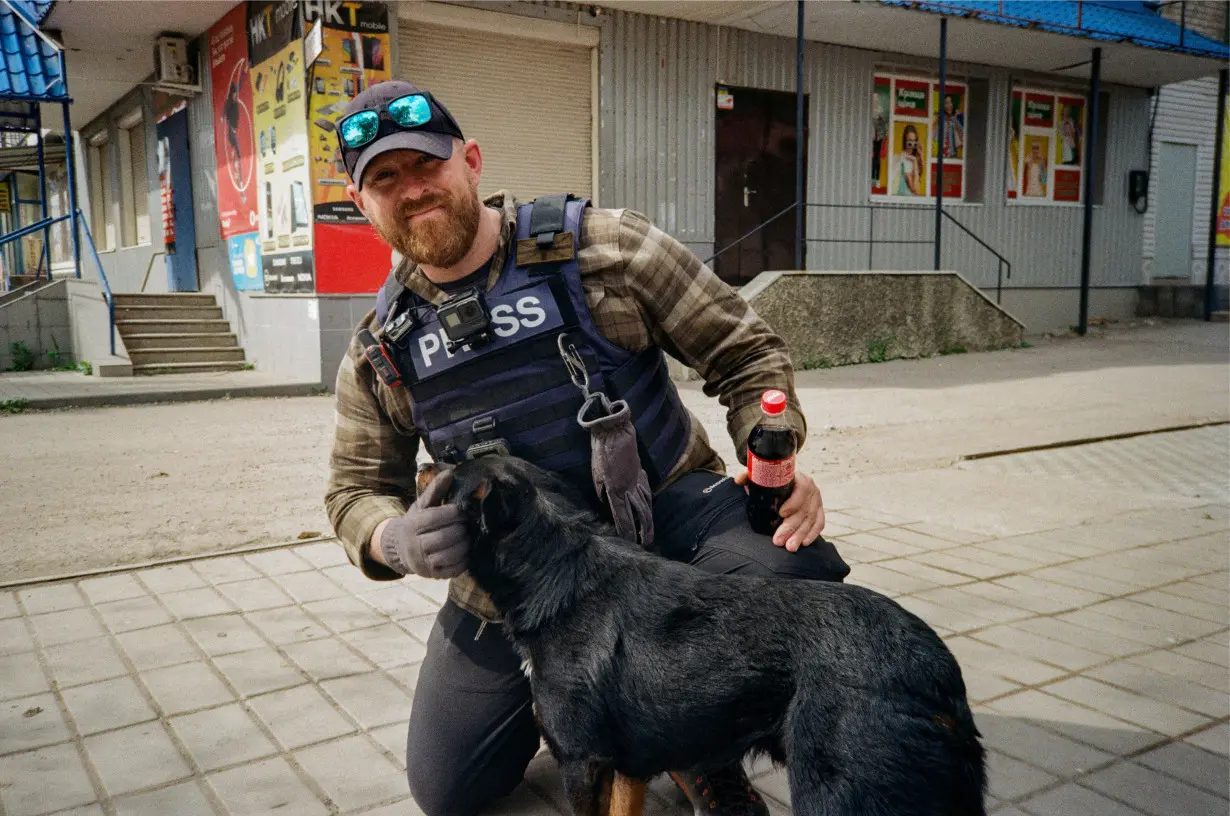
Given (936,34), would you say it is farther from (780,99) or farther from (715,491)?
(715,491)

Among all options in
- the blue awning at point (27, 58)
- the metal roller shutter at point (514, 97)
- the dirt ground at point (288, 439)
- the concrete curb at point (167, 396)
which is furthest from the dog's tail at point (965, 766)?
the blue awning at point (27, 58)

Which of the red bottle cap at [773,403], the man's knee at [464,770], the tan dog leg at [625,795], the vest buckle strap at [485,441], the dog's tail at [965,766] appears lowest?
the man's knee at [464,770]

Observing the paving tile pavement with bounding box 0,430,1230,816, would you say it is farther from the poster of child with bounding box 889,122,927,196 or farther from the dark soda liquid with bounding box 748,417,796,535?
the poster of child with bounding box 889,122,927,196

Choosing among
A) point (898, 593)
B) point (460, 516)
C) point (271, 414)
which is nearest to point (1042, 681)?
point (898, 593)

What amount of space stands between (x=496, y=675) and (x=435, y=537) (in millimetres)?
862

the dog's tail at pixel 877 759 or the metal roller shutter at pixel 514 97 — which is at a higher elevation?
the metal roller shutter at pixel 514 97

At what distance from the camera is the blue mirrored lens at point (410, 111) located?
249 cm

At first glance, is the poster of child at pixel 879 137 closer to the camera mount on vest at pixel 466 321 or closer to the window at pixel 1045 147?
the window at pixel 1045 147

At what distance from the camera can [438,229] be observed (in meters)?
2.54

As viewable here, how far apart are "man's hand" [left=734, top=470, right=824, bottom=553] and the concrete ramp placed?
8752 mm

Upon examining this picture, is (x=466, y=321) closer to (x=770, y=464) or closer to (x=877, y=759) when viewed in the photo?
(x=770, y=464)

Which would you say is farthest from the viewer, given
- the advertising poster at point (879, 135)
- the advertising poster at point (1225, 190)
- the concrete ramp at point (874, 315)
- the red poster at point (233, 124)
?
the advertising poster at point (1225, 190)

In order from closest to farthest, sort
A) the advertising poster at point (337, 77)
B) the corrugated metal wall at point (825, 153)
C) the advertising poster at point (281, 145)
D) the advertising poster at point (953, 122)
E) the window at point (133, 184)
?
the advertising poster at point (337, 77)
the advertising poster at point (281, 145)
the corrugated metal wall at point (825, 153)
the advertising poster at point (953, 122)
the window at point (133, 184)

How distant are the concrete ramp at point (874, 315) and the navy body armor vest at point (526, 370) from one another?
8613mm
